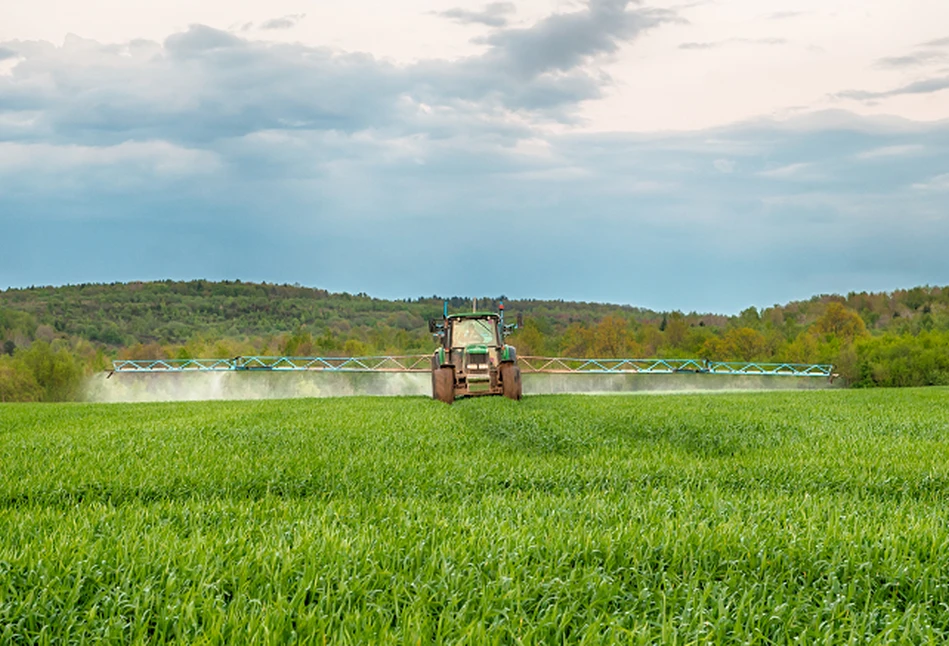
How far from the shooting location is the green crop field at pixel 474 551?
11.8 feet

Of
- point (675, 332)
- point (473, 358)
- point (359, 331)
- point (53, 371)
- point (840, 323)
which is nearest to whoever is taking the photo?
point (473, 358)

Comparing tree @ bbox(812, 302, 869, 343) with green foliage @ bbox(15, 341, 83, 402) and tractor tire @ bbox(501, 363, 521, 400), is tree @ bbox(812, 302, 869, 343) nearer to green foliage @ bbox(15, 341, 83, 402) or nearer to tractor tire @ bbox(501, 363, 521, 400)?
tractor tire @ bbox(501, 363, 521, 400)

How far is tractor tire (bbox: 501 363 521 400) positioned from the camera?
23703mm

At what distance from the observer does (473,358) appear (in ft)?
79.1

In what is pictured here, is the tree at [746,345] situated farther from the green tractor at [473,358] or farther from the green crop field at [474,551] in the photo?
the green crop field at [474,551]

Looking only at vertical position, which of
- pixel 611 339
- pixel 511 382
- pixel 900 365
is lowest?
pixel 900 365

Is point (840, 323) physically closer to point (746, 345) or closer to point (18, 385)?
point (746, 345)

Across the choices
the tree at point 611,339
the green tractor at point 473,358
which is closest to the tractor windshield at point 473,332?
the green tractor at point 473,358

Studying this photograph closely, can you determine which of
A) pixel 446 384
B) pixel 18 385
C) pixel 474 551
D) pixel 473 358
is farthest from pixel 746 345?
pixel 474 551

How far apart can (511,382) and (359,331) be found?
9642cm

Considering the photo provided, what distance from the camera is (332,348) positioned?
335 ft

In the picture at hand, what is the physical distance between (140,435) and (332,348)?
89446mm

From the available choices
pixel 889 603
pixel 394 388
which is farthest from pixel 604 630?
pixel 394 388

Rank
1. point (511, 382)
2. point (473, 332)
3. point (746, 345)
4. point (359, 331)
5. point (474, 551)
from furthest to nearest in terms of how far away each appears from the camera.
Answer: point (359, 331), point (746, 345), point (473, 332), point (511, 382), point (474, 551)
